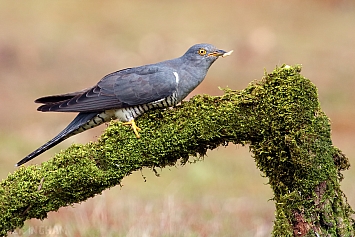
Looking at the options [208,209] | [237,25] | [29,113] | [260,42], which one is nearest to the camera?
[208,209]

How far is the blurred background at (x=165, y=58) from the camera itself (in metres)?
6.59

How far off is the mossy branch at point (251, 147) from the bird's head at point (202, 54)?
3.52 feet

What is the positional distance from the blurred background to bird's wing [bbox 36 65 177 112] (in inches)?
53.8

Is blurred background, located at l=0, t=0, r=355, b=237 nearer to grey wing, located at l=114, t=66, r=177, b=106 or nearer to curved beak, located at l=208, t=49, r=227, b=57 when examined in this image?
grey wing, located at l=114, t=66, r=177, b=106

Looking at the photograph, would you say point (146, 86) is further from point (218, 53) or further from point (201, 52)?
point (218, 53)

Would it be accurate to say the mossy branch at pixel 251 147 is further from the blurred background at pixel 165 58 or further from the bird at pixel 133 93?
the blurred background at pixel 165 58

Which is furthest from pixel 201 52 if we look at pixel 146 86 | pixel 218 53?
pixel 146 86

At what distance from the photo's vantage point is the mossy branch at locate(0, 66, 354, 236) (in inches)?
154

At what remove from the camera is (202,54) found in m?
5.29

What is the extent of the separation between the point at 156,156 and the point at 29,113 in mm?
12201

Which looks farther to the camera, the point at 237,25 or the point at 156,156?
the point at 237,25

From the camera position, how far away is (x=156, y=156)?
418 cm

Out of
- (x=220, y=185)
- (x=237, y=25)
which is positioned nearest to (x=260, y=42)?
(x=237, y=25)

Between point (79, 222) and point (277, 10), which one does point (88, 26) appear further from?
point (79, 222)
